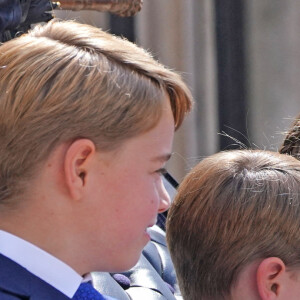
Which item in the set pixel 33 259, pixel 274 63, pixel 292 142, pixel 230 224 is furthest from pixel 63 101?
pixel 274 63

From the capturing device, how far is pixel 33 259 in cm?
123

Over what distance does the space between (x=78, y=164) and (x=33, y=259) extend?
0.14 meters

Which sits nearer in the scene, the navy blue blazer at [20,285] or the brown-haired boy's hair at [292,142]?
the navy blue blazer at [20,285]

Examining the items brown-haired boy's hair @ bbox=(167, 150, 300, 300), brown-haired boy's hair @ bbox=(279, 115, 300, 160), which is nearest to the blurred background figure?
brown-haired boy's hair @ bbox=(279, 115, 300, 160)

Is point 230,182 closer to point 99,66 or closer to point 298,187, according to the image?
point 298,187

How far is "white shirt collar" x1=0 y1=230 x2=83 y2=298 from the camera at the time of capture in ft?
4.04

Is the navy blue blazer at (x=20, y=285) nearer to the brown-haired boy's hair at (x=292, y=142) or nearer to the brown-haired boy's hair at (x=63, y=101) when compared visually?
the brown-haired boy's hair at (x=63, y=101)

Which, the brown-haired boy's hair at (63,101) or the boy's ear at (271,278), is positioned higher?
the brown-haired boy's hair at (63,101)

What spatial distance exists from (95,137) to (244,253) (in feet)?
1.19

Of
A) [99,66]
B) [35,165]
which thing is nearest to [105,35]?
[99,66]

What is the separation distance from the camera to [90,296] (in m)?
1.28

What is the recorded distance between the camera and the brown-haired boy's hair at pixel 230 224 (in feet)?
4.77

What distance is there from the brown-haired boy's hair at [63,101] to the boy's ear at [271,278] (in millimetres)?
327

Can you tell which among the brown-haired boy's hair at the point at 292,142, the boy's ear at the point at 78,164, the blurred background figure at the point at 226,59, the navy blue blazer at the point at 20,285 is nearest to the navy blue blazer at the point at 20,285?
the navy blue blazer at the point at 20,285
